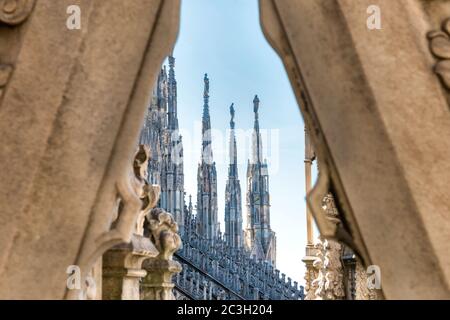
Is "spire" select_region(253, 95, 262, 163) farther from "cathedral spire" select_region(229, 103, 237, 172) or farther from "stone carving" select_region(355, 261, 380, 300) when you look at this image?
"stone carving" select_region(355, 261, 380, 300)

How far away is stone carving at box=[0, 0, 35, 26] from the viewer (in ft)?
5.98

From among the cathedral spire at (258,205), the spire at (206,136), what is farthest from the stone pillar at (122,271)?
the cathedral spire at (258,205)

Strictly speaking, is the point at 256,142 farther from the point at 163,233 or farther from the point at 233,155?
the point at 163,233

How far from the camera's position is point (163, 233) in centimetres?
346

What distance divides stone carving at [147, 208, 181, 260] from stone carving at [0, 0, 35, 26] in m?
1.77

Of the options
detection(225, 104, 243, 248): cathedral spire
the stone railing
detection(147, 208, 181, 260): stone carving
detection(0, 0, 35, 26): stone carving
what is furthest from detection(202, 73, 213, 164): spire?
detection(0, 0, 35, 26): stone carving

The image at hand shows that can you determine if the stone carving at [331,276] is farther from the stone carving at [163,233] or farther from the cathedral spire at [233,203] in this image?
the cathedral spire at [233,203]

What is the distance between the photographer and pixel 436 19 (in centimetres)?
179

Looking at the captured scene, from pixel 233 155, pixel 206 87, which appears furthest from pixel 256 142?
pixel 206 87

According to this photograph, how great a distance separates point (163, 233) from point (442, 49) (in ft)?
6.60
